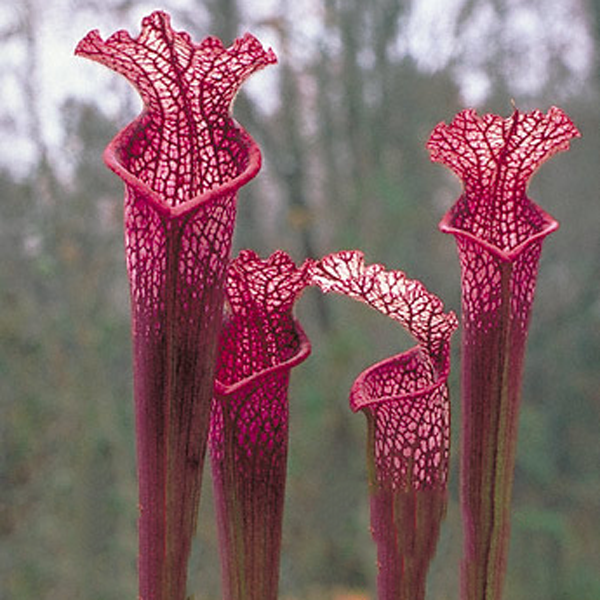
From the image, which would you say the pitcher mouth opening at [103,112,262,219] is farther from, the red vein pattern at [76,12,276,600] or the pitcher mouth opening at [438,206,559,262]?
the pitcher mouth opening at [438,206,559,262]

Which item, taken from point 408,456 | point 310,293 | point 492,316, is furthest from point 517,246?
point 310,293

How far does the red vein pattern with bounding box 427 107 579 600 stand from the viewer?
1.59 feet

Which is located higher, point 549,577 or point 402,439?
point 402,439

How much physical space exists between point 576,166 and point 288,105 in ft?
5.12

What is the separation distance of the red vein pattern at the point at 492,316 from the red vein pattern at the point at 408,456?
2 centimetres

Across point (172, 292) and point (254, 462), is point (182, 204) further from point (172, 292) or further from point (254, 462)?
point (254, 462)

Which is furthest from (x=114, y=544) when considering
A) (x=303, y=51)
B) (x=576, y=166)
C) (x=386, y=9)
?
(x=576, y=166)

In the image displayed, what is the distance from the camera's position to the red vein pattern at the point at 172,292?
41 centimetres

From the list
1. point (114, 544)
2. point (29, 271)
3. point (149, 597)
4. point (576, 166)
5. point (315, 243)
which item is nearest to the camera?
point (149, 597)

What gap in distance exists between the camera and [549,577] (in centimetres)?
261

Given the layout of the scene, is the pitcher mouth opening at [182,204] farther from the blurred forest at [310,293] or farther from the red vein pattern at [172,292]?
the blurred forest at [310,293]

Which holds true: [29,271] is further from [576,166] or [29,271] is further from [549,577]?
[576,166]

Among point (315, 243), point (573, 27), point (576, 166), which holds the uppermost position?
point (573, 27)

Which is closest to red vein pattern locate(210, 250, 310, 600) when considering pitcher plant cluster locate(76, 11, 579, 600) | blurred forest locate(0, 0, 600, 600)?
pitcher plant cluster locate(76, 11, 579, 600)
